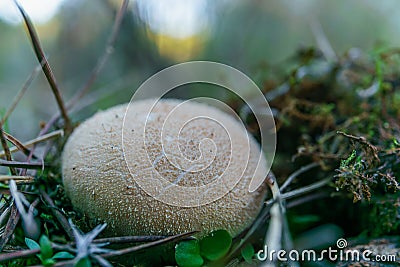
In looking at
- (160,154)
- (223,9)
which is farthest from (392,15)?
(160,154)

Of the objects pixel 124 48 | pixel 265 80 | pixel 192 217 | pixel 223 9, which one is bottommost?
pixel 192 217

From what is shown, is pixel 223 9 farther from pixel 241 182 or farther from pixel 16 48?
pixel 241 182

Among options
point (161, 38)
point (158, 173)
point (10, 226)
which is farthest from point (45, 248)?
point (161, 38)

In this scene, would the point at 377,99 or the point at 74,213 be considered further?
the point at 377,99

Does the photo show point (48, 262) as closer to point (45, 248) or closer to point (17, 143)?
point (45, 248)

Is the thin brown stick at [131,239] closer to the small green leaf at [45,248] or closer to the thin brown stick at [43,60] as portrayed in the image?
the small green leaf at [45,248]
